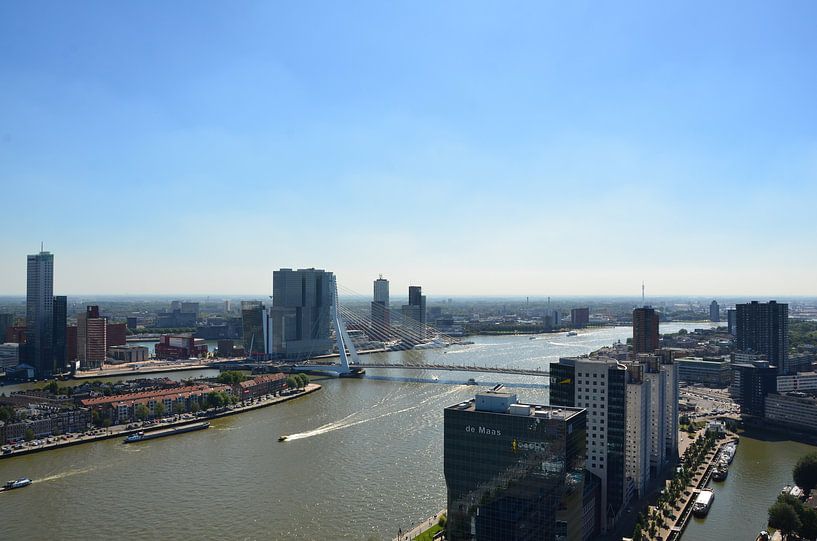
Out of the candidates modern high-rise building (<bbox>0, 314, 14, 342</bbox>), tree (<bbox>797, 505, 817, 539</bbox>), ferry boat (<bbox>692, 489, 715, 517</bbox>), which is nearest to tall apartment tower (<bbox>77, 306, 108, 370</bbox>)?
modern high-rise building (<bbox>0, 314, 14, 342</bbox>)

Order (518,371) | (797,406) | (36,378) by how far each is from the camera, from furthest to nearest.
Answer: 1. (36,378)
2. (518,371)
3. (797,406)

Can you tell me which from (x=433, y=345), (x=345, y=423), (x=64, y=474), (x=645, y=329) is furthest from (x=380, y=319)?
(x=64, y=474)

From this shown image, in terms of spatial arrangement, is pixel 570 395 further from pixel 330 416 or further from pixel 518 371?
pixel 518 371

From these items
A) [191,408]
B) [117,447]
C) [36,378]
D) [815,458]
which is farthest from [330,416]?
[36,378]

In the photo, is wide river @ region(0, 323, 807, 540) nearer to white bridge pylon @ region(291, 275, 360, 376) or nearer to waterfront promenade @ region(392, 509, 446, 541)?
waterfront promenade @ region(392, 509, 446, 541)

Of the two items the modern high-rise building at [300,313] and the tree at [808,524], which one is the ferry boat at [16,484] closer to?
the tree at [808,524]
